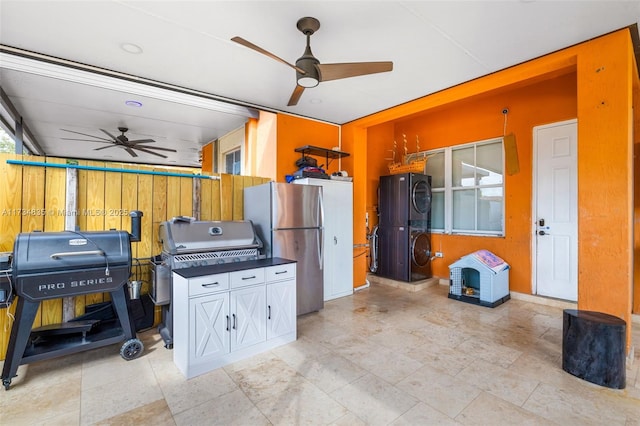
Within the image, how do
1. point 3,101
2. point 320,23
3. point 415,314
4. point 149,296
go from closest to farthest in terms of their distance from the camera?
1. point 320,23
2. point 149,296
3. point 415,314
4. point 3,101

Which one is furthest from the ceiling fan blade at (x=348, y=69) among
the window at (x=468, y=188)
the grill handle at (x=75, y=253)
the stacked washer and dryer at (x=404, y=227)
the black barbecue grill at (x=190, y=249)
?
the window at (x=468, y=188)

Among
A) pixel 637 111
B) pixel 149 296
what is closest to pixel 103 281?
pixel 149 296

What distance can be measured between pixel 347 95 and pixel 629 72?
2.60 m

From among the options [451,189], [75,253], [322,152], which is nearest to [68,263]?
[75,253]

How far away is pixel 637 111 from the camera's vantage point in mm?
3383

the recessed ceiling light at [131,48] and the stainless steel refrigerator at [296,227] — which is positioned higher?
the recessed ceiling light at [131,48]

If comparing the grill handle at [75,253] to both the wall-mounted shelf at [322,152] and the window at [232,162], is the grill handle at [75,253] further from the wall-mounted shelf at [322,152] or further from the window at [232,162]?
the window at [232,162]

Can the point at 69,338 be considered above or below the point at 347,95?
below

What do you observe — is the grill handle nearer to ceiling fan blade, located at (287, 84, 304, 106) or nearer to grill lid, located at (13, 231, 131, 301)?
grill lid, located at (13, 231, 131, 301)

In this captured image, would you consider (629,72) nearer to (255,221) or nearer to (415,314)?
(415,314)

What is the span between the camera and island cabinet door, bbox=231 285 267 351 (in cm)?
260

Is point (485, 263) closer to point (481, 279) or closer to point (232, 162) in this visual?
point (481, 279)

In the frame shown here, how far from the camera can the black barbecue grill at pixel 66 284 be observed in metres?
2.20

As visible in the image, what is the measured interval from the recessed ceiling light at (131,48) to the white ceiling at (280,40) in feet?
0.10
